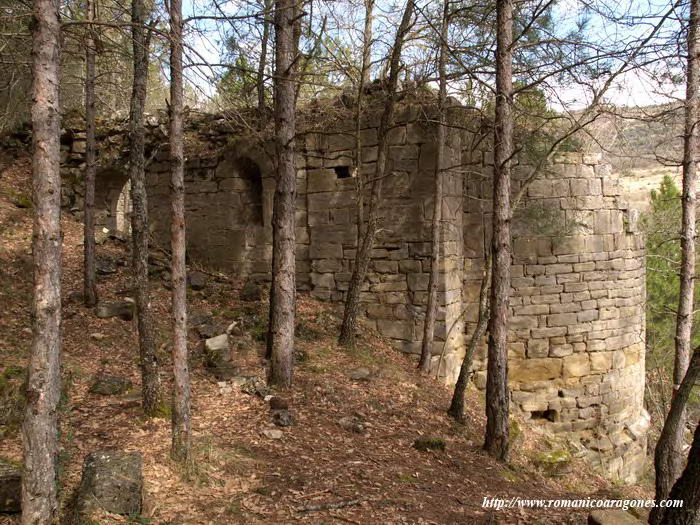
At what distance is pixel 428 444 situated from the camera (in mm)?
6062

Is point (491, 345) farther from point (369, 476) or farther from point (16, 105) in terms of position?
point (16, 105)

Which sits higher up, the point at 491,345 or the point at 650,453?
the point at 491,345

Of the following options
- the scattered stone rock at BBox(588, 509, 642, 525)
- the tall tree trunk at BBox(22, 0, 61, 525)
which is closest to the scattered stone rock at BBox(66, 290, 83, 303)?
the tall tree trunk at BBox(22, 0, 61, 525)

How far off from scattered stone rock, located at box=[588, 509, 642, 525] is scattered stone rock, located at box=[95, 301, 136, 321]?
7048 millimetres

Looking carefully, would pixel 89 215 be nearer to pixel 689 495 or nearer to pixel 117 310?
pixel 117 310

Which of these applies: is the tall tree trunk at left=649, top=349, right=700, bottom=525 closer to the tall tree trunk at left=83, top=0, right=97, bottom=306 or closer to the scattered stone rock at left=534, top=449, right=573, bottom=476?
the scattered stone rock at left=534, top=449, right=573, bottom=476

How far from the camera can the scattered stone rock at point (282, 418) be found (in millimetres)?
6004

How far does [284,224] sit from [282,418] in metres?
2.47

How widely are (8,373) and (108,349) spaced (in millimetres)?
1530

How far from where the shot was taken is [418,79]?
27.7ft

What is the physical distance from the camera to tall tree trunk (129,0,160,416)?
5629 millimetres

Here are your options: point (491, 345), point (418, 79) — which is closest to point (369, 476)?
point (491, 345)

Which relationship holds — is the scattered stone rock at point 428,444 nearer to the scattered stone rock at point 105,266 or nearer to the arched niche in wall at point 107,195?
the scattered stone rock at point 105,266

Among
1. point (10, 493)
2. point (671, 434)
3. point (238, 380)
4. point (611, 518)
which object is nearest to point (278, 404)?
point (238, 380)
